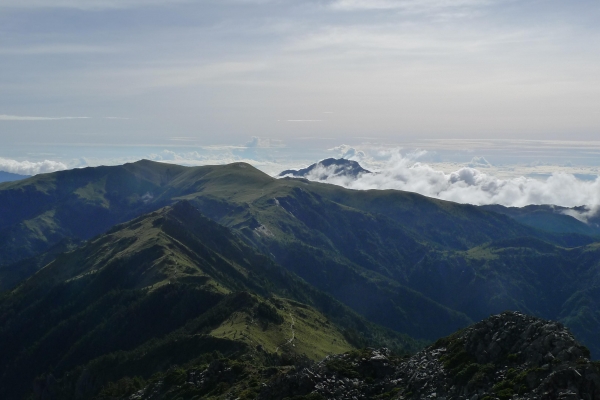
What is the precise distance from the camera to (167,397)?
124062mm

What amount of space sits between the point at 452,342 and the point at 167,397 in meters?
70.2

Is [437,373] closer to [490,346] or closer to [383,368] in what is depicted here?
[490,346]

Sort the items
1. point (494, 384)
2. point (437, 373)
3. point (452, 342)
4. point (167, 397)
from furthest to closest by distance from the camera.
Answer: point (167, 397) → point (452, 342) → point (437, 373) → point (494, 384)

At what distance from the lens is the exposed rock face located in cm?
6084

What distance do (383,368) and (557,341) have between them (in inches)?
1229

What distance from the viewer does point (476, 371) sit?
2874 inches

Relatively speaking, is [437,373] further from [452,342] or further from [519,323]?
[519,323]

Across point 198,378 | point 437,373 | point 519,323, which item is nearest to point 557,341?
point 519,323

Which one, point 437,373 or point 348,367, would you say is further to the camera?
point 348,367

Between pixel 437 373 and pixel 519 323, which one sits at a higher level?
pixel 519 323

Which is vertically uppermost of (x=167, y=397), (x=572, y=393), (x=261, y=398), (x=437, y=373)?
(x=572, y=393)

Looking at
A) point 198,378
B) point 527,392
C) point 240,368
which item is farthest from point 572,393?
→ point 198,378

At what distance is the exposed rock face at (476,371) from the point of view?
60.8m

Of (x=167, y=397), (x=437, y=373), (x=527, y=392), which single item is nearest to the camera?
(x=527, y=392)
